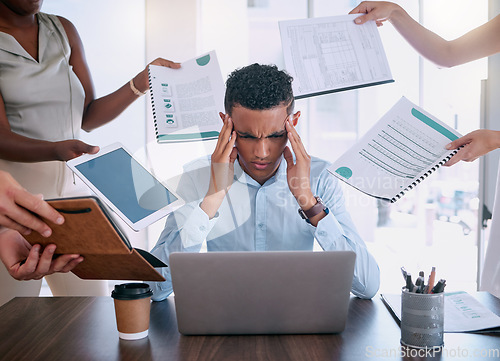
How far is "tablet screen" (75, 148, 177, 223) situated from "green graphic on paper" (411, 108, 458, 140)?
75cm

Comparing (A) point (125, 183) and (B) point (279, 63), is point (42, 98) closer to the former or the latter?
(A) point (125, 183)

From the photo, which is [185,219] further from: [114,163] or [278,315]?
[278,315]

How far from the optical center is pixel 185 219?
1.65 metres

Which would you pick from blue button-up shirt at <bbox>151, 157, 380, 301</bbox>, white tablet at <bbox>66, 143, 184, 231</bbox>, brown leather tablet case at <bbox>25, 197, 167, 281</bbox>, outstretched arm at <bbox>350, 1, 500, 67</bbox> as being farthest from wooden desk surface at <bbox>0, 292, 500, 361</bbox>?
outstretched arm at <bbox>350, 1, 500, 67</bbox>

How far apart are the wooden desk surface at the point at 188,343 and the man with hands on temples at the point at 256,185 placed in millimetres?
447

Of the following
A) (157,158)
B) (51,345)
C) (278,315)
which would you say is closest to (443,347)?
(278,315)

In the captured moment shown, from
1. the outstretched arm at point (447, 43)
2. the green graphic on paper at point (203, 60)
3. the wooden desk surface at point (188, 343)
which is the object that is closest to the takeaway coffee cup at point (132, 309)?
the wooden desk surface at point (188, 343)

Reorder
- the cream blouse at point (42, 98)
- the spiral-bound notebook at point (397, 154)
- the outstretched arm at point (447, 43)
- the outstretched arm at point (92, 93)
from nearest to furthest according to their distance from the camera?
the spiral-bound notebook at point (397, 154) → the cream blouse at point (42, 98) → the outstretched arm at point (447, 43) → the outstretched arm at point (92, 93)

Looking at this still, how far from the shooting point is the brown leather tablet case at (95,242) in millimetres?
830

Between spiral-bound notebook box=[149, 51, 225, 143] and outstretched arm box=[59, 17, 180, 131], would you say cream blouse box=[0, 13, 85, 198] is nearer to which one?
outstretched arm box=[59, 17, 180, 131]

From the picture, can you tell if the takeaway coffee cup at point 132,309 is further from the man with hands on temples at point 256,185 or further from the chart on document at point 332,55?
the chart on document at point 332,55

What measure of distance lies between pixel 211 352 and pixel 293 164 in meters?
0.83

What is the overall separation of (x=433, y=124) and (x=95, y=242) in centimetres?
100

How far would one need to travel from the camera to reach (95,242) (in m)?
0.88
